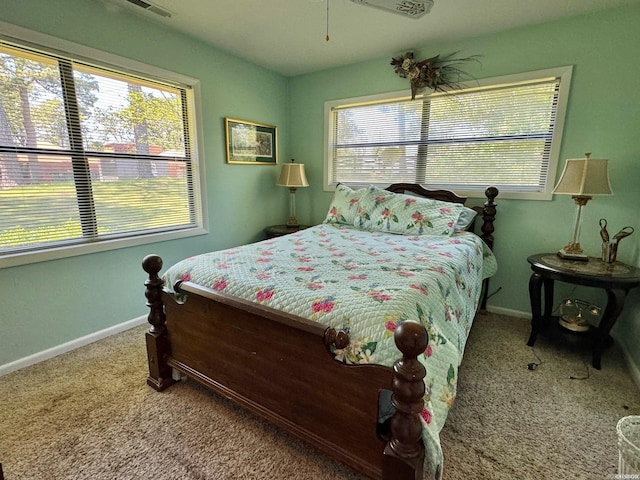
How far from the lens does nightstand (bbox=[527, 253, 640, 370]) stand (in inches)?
74.9

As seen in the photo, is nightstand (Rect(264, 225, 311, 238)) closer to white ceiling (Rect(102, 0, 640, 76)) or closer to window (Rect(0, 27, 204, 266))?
window (Rect(0, 27, 204, 266))

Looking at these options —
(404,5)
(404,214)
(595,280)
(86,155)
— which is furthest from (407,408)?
(86,155)

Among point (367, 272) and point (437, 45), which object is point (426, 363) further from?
point (437, 45)

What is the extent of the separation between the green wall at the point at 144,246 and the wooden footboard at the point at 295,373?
874 mm

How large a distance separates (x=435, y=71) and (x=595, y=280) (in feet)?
6.73

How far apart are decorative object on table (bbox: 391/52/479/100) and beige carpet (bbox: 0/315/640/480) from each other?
2323 mm

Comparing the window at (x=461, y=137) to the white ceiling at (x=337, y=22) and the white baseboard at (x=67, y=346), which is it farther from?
the white baseboard at (x=67, y=346)

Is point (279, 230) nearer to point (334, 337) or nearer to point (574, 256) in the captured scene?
point (334, 337)

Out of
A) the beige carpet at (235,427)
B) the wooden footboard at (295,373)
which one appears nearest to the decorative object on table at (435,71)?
the beige carpet at (235,427)

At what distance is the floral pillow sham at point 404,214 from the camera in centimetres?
253

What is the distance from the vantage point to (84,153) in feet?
7.16

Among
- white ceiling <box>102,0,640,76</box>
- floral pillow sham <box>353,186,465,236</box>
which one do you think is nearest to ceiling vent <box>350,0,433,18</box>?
white ceiling <box>102,0,640,76</box>

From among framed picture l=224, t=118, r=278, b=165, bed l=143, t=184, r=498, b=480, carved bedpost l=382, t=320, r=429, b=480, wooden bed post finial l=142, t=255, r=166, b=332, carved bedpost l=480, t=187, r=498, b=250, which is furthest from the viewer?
framed picture l=224, t=118, r=278, b=165

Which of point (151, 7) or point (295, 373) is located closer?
point (295, 373)
